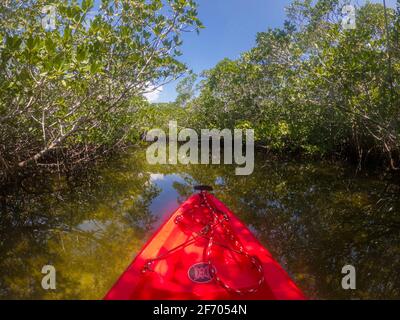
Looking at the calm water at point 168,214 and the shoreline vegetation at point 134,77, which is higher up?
the shoreline vegetation at point 134,77

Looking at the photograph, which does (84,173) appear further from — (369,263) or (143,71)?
(369,263)

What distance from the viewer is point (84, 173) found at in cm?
1078

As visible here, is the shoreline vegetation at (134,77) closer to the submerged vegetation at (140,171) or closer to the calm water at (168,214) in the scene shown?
the submerged vegetation at (140,171)

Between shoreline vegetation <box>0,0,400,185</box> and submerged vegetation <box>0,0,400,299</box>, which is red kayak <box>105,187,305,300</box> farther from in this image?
shoreline vegetation <box>0,0,400,185</box>

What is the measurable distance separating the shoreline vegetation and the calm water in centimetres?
124

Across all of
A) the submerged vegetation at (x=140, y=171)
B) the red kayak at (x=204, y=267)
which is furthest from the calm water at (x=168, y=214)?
the red kayak at (x=204, y=267)

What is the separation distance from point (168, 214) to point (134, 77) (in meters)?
3.06

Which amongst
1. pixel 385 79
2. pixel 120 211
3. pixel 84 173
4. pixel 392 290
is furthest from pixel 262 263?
pixel 84 173

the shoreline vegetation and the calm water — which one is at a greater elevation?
the shoreline vegetation

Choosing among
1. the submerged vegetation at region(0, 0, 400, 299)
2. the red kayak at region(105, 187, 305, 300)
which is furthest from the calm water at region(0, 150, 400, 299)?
the red kayak at region(105, 187, 305, 300)

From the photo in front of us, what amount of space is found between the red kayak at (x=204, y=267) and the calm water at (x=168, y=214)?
94cm

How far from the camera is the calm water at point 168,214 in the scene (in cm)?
420

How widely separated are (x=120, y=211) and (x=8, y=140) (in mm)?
2865

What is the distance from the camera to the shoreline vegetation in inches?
179
